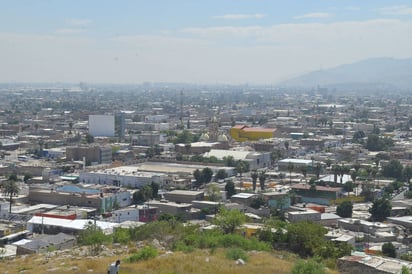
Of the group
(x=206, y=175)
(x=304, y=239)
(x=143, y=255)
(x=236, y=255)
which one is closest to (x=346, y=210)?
(x=206, y=175)

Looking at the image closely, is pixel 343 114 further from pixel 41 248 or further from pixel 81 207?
pixel 41 248

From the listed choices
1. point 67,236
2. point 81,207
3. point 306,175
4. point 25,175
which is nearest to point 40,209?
point 81,207

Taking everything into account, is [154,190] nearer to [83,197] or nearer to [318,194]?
[83,197]

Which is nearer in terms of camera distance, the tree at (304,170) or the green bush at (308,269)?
the green bush at (308,269)

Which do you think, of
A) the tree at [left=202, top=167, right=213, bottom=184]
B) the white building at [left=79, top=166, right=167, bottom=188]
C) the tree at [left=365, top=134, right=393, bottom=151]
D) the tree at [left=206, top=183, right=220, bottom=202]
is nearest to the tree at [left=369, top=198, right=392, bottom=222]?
the tree at [left=206, top=183, right=220, bottom=202]

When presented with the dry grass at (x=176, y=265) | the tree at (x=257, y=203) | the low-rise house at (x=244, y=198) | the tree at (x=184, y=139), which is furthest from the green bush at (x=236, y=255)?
the tree at (x=184, y=139)

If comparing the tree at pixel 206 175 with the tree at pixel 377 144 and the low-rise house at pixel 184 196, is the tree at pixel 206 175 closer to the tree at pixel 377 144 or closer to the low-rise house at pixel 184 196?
the low-rise house at pixel 184 196

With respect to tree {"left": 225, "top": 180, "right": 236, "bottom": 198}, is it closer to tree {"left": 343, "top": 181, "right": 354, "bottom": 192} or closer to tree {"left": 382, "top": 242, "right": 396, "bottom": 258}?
tree {"left": 343, "top": 181, "right": 354, "bottom": 192}

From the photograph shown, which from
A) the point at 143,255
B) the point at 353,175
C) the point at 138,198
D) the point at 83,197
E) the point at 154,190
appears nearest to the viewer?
the point at 143,255
